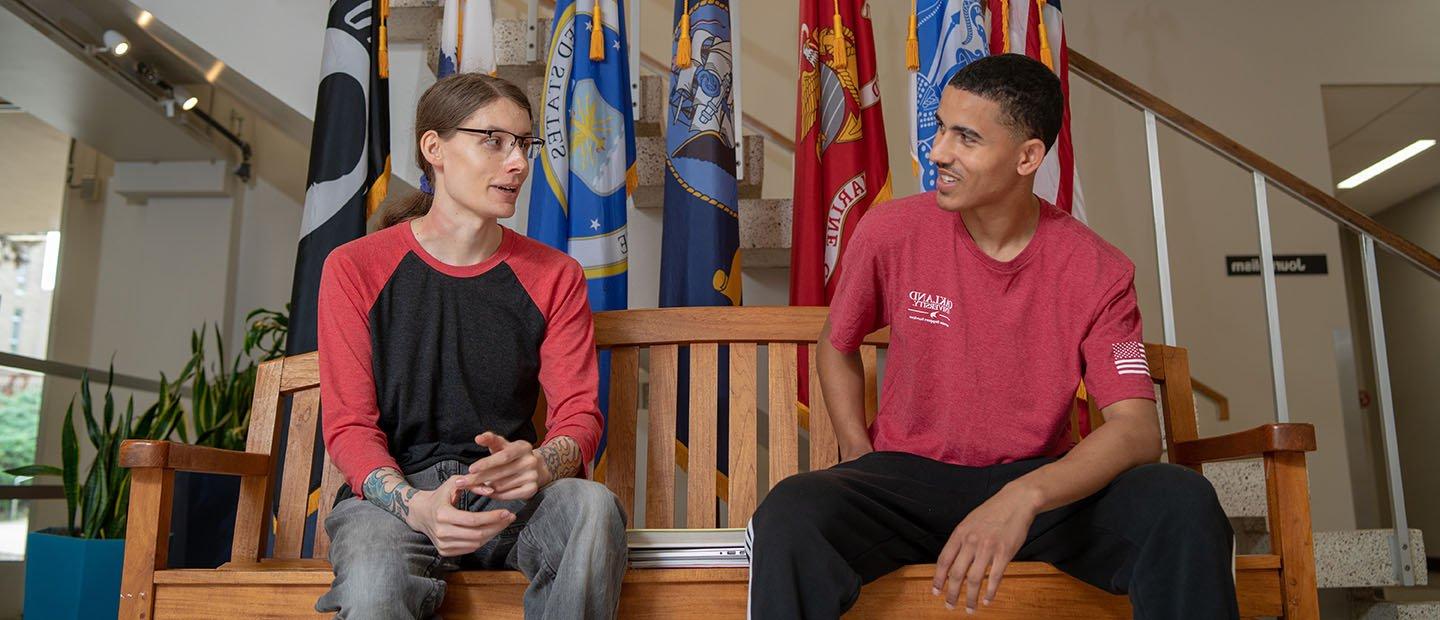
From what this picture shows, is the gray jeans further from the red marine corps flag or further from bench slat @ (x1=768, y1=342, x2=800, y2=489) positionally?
the red marine corps flag

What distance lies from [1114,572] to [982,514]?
23 centimetres

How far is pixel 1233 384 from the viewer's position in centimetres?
482

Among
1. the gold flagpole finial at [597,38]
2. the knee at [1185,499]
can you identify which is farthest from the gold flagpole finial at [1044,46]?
the knee at [1185,499]

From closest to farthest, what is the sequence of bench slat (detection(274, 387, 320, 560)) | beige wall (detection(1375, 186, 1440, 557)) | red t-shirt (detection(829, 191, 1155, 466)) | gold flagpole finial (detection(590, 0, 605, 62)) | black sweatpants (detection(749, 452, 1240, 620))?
1. black sweatpants (detection(749, 452, 1240, 620))
2. red t-shirt (detection(829, 191, 1155, 466))
3. bench slat (detection(274, 387, 320, 560))
4. gold flagpole finial (detection(590, 0, 605, 62))
5. beige wall (detection(1375, 186, 1440, 557))

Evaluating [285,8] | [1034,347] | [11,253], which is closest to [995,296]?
[1034,347]

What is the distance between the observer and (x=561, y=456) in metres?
1.67

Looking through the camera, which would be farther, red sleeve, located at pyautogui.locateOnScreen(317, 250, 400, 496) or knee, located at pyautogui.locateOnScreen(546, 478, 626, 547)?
red sleeve, located at pyautogui.locateOnScreen(317, 250, 400, 496)

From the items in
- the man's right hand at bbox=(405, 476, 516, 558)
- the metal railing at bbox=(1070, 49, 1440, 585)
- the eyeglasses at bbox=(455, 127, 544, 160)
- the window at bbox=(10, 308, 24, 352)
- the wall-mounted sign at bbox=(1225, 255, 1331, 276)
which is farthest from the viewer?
the window at bbox=(10, 308, 24, 352)

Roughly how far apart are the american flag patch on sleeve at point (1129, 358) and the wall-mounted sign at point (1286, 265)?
3646 mm

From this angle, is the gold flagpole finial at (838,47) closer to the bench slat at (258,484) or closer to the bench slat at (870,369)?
the bench slat at (870,369)

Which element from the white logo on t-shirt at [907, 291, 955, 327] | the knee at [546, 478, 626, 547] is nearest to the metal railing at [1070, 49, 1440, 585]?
the white logo on t-shirt at [907, 291, 955, 327]

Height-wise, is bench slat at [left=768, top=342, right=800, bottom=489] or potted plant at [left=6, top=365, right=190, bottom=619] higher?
bench slat at [left=768, top=342, right=800, bottom=489]

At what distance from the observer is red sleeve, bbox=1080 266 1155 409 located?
164cm

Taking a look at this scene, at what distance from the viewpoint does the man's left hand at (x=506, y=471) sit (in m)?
1.48
